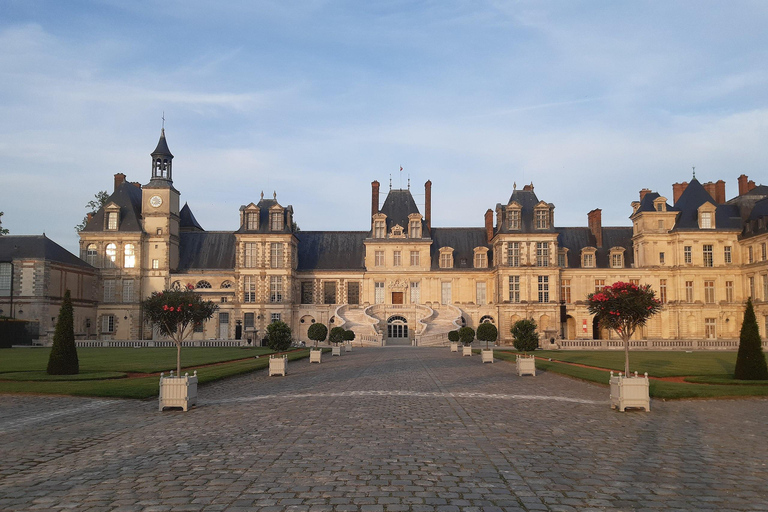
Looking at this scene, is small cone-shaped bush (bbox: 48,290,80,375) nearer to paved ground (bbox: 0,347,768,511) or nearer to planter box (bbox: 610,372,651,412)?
paved ground (bbox: 0,347,768,511)

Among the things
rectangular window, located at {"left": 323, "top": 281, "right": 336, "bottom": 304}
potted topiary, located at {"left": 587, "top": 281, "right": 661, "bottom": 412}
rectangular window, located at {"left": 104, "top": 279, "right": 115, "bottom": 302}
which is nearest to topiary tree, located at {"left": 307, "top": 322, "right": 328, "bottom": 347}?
rectangular window, located at {"left": 323, "top": 281, "right": 336, "bottom": 304}

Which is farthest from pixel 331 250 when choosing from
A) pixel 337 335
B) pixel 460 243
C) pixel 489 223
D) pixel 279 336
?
pixel 279 336

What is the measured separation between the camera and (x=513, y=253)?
2315 inches

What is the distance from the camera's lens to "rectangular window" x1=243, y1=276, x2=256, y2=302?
59.8 m

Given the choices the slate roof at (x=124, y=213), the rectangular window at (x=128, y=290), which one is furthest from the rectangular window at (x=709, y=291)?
the rectangular window at (x=128, y=290)

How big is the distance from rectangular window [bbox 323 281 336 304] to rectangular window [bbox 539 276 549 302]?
2044 cm

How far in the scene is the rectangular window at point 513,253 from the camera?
58759mm

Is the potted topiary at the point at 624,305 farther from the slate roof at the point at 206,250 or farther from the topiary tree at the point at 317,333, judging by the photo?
the slate roof at the point at 206,250

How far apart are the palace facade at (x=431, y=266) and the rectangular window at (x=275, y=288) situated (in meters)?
0.10

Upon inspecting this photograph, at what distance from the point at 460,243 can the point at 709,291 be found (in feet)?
79.2

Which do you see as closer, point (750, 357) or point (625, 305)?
point (625, 305)

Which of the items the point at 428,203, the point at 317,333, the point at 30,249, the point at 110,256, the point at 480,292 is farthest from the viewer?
the point at 428,203

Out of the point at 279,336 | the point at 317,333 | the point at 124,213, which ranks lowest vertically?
the point at 317,333

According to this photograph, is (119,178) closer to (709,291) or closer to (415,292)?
(415,292)
